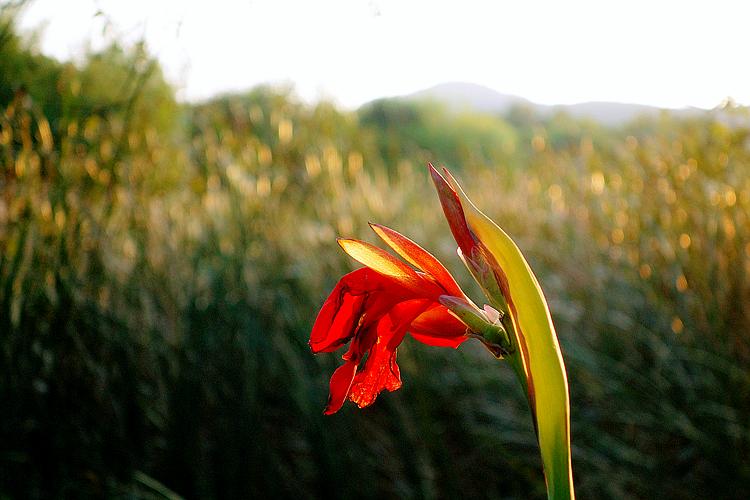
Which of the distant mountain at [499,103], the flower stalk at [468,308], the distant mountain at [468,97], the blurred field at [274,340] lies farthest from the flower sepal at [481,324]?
the distant mountain at [499,103]

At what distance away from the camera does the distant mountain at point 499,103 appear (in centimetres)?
1695

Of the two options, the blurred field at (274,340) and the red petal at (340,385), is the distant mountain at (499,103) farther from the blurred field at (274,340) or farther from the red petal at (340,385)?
the red petal at (340,385)

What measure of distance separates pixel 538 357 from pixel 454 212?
0.12m

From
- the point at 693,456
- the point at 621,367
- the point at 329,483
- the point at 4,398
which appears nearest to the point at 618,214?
the point at 621,367

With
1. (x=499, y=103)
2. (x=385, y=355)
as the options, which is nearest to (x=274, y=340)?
(x=385, y=355)

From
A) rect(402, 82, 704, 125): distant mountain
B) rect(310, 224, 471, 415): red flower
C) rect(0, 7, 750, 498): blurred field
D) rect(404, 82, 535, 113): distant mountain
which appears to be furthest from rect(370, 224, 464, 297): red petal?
rect(402, 82, 704, 125): distant mountain

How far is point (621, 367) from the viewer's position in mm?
1866

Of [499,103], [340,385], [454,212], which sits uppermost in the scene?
[499,103]

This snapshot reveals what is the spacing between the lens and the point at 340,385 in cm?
56

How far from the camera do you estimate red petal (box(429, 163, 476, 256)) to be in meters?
0.55

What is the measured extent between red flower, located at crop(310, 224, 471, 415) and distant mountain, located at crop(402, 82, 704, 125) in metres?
13.3

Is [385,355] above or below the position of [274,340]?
above

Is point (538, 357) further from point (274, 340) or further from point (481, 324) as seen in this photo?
point (274, 340)

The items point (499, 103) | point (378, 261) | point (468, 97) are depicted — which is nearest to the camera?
point (378, 261)
